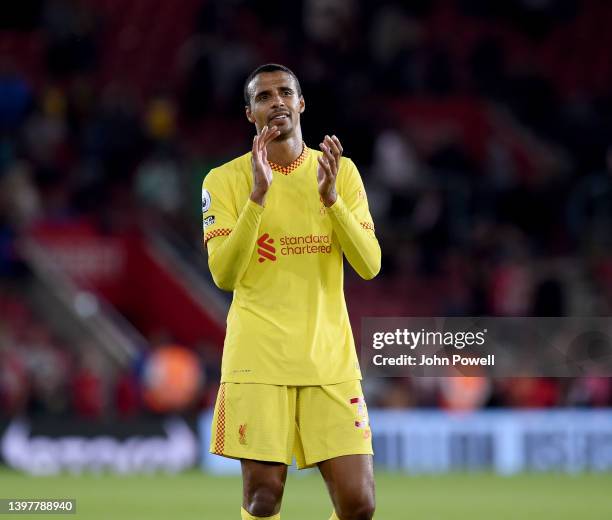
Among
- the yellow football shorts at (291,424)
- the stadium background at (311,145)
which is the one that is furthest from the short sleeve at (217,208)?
the stadium background at (311,145)

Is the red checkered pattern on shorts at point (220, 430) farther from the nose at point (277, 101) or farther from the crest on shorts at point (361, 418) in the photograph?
the nose at point (277, 101)

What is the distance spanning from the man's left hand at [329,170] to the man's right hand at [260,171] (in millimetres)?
205

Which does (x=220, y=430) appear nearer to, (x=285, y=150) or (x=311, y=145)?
(x=285, y=150)

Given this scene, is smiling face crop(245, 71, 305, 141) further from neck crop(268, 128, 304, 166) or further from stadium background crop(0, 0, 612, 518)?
stadium background crop(0, 0, 612, 518)

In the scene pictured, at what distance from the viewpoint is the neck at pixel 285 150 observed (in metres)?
6.08

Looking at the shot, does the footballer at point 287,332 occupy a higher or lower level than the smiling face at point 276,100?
lower

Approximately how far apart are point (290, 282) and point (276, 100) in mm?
730

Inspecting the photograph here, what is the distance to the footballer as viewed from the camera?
231 inches

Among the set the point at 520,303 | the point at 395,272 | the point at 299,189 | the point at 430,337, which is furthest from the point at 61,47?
the point at 299,189

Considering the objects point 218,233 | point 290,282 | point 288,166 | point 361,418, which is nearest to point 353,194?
point 288,166

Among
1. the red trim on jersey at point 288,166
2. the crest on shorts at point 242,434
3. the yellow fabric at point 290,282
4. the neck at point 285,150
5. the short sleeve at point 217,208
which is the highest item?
the neck at point 285,150

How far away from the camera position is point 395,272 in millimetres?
16422

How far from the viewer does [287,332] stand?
595cm

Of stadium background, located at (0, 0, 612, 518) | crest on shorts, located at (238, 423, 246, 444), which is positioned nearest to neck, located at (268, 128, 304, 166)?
crest on shorts, located at (238, 423, 246, 444)
